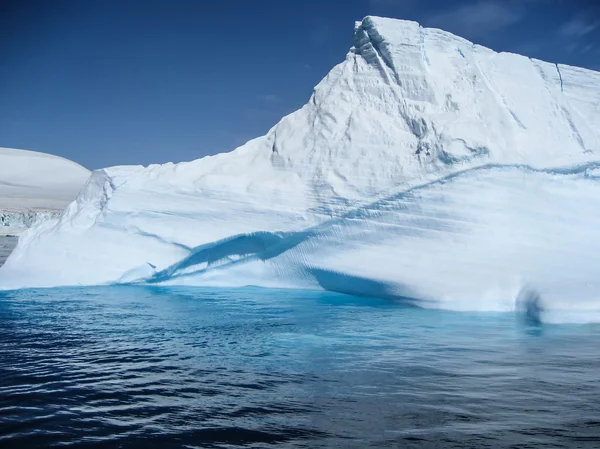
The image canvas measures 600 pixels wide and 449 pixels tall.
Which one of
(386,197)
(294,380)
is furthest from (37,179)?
(294,380)

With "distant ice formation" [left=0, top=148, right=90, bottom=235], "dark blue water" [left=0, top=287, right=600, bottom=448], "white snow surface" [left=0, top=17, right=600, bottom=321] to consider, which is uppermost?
"distant ice formation" [left=0, top=148, right=90, bottom=235]

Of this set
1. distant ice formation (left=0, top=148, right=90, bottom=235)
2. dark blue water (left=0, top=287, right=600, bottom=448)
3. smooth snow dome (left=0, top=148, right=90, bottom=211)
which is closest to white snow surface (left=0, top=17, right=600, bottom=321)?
dark blue water (left=0, top=287, right=600, bottom=448)

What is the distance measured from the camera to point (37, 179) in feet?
187

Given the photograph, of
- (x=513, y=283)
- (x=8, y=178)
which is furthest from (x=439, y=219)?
(x=8, y=178)

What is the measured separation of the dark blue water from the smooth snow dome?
42.9m

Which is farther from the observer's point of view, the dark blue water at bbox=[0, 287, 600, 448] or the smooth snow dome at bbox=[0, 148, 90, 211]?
the smooth snow dome at bbox=[0, 148, 90, 211]

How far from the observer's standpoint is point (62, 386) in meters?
4.39

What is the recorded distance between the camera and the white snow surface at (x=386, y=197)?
8.57 meters

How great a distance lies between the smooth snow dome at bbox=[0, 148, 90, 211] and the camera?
156 feet

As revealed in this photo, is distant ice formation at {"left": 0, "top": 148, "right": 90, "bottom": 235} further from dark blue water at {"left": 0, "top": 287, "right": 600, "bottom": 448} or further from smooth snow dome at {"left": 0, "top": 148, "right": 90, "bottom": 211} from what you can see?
dark blue water at {"left": 0, "top": 287, "right": 600, "bottom": 448}

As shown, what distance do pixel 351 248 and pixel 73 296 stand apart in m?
5.27

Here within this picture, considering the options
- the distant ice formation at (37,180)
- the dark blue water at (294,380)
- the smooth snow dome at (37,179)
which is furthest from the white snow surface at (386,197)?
the smooth snow dome at (37,179)

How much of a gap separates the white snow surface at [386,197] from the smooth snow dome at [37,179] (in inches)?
1520

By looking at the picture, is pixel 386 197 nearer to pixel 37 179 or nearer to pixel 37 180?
pixel 37 180
